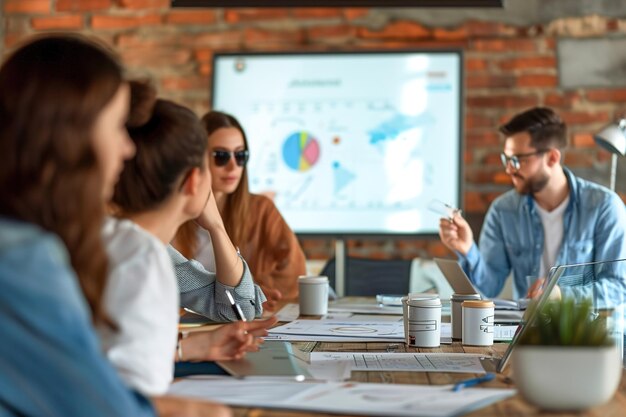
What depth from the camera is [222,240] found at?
221cm

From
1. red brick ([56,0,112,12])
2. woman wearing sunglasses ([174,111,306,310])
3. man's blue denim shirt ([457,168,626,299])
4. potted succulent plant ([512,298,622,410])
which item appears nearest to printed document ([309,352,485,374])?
potted succulent plant ([512,298,622,410])

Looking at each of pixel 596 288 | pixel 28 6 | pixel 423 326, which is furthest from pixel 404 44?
pixel 596 288

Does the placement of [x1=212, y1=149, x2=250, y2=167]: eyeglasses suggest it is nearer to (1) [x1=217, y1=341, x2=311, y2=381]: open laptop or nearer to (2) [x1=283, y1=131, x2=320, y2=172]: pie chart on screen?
(2) [x1=283, y1=131, x2=320, y2=172]: pie chart on screen

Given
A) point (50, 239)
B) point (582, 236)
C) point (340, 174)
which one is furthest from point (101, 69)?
point (340, 174)

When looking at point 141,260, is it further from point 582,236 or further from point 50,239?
point 582,236

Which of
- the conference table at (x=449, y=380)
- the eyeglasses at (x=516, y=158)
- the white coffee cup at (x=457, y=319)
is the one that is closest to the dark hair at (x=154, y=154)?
the conference table at (x=449, y=380)

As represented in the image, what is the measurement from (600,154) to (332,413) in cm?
351

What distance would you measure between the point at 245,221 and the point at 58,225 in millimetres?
2434

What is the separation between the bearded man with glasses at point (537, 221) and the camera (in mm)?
3461

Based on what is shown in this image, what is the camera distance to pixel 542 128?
371 centimetres

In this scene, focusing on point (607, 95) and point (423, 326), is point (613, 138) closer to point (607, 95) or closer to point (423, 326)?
point (607, 95)

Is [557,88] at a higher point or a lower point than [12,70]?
higher

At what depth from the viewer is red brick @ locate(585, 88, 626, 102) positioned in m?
4.36

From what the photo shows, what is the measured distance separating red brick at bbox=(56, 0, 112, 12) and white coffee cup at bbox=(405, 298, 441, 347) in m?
3.28
